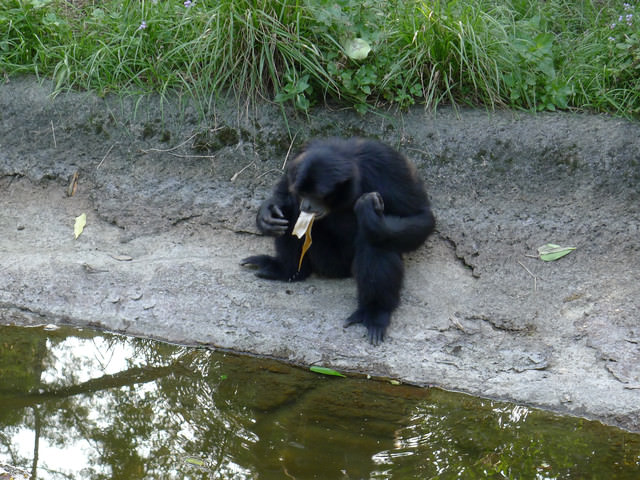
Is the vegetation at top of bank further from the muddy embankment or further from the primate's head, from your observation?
the primate's head

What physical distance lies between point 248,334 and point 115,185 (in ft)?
7.45

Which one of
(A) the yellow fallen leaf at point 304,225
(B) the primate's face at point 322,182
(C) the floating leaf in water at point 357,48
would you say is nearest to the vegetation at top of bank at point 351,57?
(C) the floating leaf in water at point 357,48

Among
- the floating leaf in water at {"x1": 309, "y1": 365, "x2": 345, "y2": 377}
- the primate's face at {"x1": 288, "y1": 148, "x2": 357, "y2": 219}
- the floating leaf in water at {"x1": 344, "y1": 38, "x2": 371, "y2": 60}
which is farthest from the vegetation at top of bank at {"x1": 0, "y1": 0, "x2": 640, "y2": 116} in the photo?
the floating leaf in water at {"x1": 309, "y1": 365, "x2": 345, "y2": 377}

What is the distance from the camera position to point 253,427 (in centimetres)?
432

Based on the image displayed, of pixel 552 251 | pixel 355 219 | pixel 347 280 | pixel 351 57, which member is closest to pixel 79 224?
pixel 347 280

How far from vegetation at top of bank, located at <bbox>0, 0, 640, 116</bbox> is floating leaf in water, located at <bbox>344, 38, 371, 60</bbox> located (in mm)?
10

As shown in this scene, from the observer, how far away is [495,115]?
6.55 m

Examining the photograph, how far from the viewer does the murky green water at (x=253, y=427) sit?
3994 millimetres

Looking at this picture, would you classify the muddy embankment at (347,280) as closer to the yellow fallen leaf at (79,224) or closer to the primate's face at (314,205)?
the yellow fallen leaf at (79,224)

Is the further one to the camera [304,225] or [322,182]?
[304,225]

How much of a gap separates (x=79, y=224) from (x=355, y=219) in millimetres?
2415

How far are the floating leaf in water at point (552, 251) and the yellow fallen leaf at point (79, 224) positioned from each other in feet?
12.1

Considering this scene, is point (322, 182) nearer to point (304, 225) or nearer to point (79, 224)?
point (304, 225)

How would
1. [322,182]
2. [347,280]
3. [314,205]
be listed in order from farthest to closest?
1. [347,280]
2. [314,205]
3. [322,182]
